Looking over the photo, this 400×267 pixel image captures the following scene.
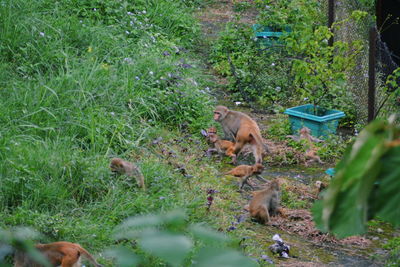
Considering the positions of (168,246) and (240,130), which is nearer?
(168,246)

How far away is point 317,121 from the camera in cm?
822

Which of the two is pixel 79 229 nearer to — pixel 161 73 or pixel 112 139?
pixel 112 139

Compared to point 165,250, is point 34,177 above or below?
below

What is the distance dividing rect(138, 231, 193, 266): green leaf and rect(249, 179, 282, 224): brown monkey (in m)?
5.17

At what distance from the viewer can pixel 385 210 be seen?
95 centimetres

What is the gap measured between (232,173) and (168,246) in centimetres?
621

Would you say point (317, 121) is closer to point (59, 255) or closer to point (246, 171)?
point (246, 171)

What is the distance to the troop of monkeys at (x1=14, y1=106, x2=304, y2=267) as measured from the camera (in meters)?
4.29

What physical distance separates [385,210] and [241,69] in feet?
30.9

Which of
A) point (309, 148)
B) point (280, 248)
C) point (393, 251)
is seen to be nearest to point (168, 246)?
point (280, 248)

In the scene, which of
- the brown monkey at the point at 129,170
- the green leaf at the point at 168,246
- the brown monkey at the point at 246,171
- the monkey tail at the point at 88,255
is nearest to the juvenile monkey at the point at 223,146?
the brown monkey at the point at 246,171

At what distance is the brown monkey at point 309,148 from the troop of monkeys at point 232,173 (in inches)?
22.4

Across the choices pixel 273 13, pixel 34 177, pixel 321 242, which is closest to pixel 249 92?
pixel 273 13

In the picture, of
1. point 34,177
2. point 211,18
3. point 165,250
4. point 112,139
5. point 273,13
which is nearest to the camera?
point 165,250
